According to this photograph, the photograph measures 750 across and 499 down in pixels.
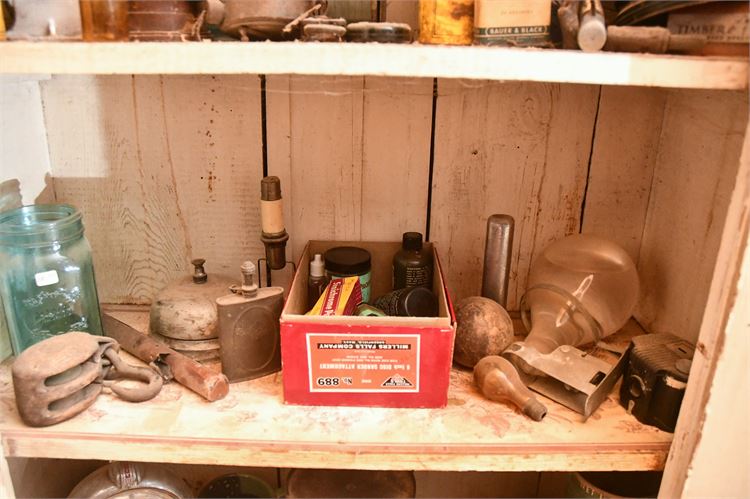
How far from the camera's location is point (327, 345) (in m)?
0.72

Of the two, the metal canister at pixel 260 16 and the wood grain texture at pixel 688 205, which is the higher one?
the metal canister at pixel 260 16

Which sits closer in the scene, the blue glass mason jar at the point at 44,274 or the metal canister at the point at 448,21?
the metal canister at the point at 448,21

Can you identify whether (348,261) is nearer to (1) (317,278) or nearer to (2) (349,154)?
(1) (317,278)

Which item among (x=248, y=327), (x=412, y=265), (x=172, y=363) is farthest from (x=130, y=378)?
(x=412, y=265)

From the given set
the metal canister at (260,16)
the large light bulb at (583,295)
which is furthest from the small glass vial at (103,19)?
the large light bulb at (583,295)

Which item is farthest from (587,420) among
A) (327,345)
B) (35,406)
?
(35,406)

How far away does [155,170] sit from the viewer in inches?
36.8

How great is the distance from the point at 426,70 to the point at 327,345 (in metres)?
0.34

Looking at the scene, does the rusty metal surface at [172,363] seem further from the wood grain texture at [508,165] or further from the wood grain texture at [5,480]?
the wood grain texture at [508,165]

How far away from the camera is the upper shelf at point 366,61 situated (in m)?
0.58

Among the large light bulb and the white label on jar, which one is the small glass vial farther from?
the large light bulb

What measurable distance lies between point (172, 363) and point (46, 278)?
0.20 m

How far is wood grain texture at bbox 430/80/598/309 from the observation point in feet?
2.95

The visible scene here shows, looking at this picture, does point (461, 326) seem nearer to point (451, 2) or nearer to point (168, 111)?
point (451, 2)
